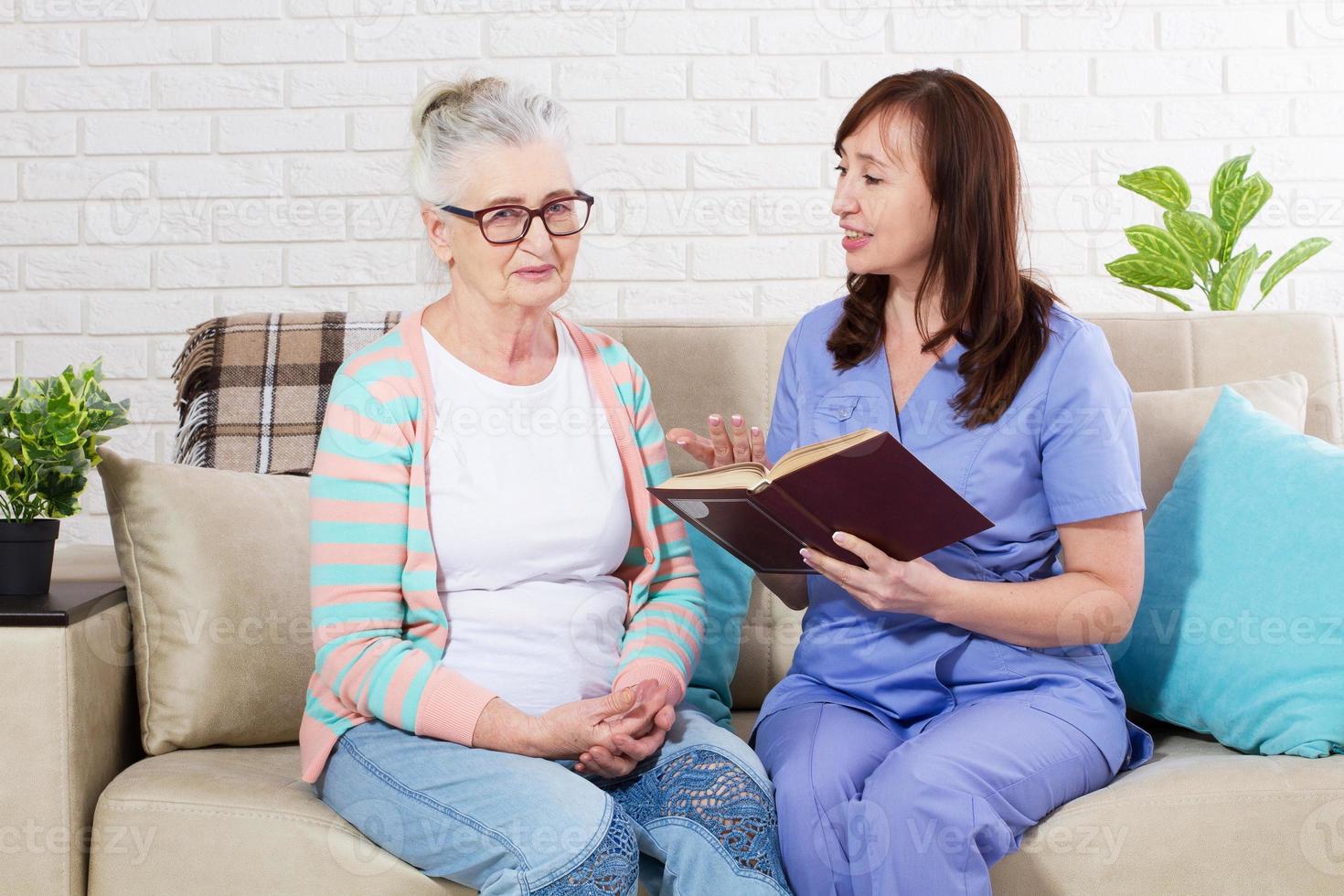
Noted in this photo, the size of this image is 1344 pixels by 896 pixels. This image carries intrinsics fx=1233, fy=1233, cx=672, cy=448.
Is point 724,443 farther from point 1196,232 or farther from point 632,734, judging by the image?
point 1196,232

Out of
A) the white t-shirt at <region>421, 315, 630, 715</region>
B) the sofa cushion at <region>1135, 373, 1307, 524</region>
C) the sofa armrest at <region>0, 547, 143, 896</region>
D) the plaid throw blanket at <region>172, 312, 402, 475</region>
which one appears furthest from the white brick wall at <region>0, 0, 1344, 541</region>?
the sofa armrest at <region>0, 547, 143, 896</region>

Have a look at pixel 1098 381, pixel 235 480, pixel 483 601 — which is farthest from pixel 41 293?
pixel 1098 381

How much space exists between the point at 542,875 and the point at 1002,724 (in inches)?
21.6

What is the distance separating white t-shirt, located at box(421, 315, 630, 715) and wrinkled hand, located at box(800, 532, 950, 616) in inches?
10.7

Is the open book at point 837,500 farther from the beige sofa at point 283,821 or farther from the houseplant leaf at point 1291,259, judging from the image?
the houseplant leaf at point 1291,259

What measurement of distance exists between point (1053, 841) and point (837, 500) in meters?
0.46

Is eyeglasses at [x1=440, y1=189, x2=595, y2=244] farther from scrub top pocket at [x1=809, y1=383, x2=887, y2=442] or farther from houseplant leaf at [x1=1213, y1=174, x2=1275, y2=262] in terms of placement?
houseplant leaf at [x1=1213, y1=174, x2=1275, y2=262]

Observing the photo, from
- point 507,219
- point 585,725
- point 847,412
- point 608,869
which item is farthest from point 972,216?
point 608,869

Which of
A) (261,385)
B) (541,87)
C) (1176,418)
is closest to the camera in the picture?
(1176,418)

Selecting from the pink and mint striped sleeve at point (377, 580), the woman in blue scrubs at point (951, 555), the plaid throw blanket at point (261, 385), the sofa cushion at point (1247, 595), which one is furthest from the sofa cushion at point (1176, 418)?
the plaid throw blanket at point (261, 385)

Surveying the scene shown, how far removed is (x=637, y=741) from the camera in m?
1.40

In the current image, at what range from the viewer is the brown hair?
5.18 ft

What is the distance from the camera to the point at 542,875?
1237 mm

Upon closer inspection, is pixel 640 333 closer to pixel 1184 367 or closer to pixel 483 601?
pixel 483 601
